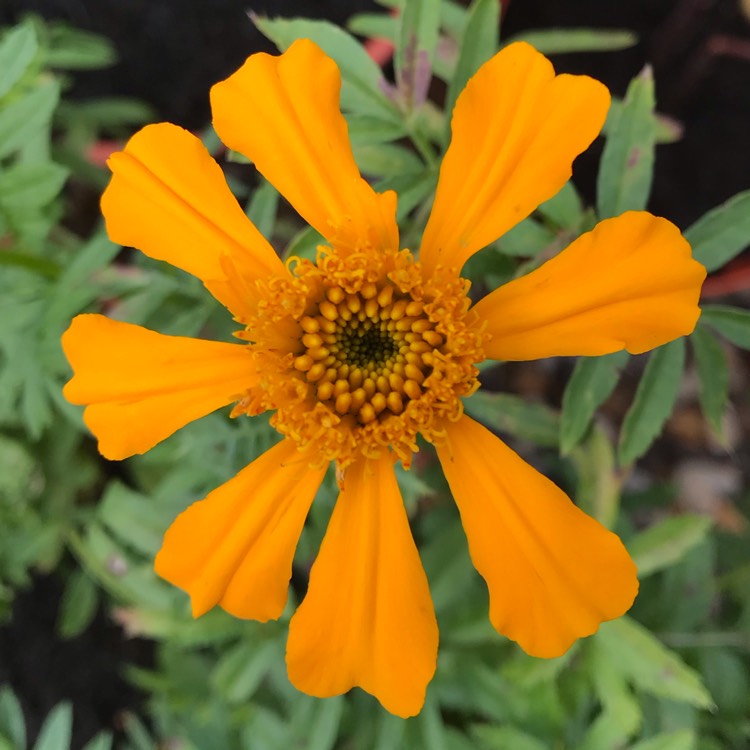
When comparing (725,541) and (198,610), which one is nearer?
(198,610)

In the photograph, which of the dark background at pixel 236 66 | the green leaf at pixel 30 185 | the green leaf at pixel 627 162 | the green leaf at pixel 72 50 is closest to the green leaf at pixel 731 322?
the green leaf at pixel 627 162

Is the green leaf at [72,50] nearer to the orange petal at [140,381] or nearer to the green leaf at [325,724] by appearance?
the orange petal at [140,381]

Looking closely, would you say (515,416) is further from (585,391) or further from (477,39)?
(477,39)

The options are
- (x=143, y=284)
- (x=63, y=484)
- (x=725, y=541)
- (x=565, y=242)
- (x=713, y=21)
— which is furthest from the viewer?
(x=713, y=21)

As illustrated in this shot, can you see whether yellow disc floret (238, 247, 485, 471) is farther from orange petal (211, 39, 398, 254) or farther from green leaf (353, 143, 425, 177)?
green leaf (353, 143, 425, 177)

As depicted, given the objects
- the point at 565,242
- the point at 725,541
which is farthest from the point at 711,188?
the point at 565,242

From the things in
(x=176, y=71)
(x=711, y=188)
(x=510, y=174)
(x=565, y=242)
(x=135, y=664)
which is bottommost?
(x=135, y=664)

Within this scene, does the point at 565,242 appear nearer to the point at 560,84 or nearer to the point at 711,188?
the point at 560,84
